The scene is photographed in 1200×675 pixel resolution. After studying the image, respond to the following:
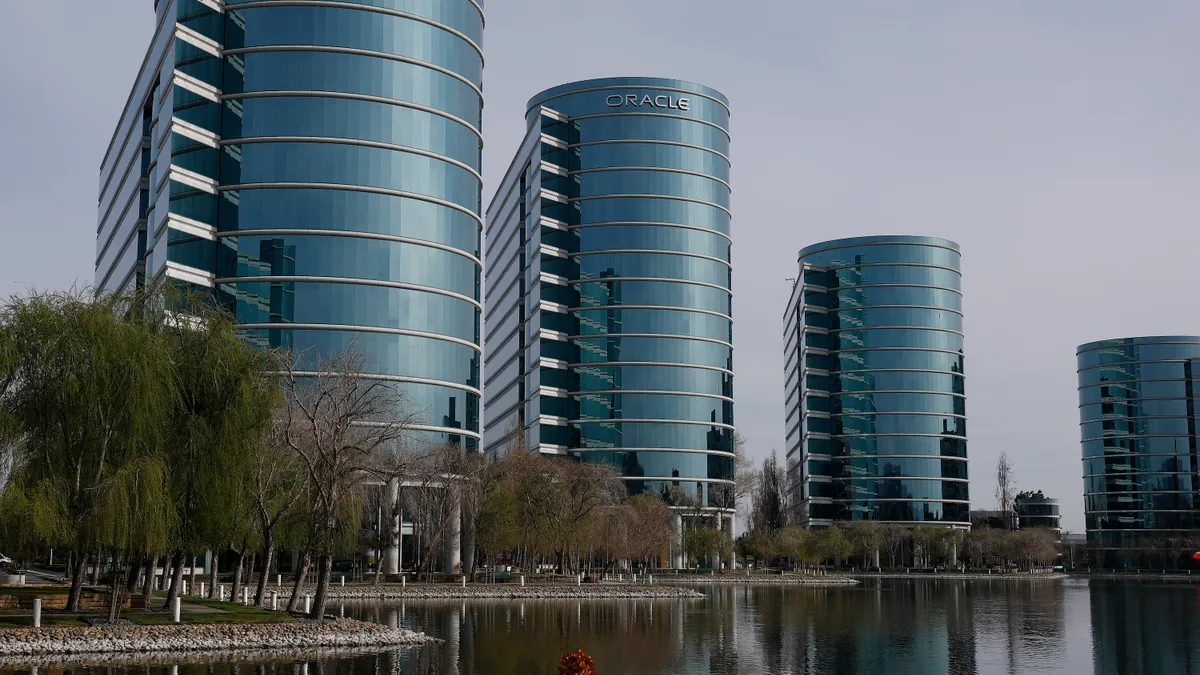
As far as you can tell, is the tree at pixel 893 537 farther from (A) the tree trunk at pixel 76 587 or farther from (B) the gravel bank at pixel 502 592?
(A) the tree trunk at pixel 76 587

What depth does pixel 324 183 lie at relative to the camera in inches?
4117

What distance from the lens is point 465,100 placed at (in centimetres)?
11438

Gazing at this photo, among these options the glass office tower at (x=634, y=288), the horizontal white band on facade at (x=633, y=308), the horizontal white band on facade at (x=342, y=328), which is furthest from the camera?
the horizontal white band on facade at (x=633, y=308)

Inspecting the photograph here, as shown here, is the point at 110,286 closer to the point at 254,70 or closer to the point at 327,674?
the point at 254,70

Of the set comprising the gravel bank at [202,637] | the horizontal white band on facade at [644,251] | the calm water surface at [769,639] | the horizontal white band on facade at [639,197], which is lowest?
the calm water surface at [769,639]

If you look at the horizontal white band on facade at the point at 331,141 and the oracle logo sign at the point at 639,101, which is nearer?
the horizontal white band on facade at the point at 331,141

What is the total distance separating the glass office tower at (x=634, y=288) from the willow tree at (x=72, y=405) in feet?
389

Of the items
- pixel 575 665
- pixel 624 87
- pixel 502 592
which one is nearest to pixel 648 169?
pixel 624 87

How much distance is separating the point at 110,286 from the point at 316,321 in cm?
3653

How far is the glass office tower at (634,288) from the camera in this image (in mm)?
159750

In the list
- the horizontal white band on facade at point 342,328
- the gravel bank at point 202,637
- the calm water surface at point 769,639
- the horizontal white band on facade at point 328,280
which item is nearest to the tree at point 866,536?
the calm water surface at point 769,639

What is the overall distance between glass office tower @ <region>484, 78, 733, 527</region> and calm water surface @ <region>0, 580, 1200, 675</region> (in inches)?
2808

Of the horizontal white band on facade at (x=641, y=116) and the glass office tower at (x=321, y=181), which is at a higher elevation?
the horizontal white band on facade at (x=641, y=116)

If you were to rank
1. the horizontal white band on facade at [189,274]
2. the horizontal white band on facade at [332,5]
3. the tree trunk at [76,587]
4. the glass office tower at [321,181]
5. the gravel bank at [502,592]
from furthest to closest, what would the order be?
1. the horizontal white band on facade at [332,5]
2. the glass office tower at [321,181]
3. the horizontal white band on facade at [189,274]
4. the gravel bank at [502,592]
5. the tree trunk at [76,587]
